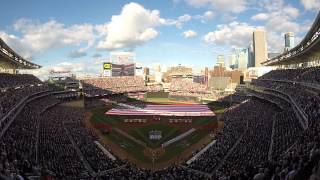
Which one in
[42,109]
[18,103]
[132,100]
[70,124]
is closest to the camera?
[18,103]

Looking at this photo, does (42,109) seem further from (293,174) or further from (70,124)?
(293,174)

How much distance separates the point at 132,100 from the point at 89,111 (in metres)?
22.6

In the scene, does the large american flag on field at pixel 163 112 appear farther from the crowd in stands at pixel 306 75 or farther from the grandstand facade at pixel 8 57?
the grandstand facade at pixel 8 57

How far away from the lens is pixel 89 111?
76500 millimetres

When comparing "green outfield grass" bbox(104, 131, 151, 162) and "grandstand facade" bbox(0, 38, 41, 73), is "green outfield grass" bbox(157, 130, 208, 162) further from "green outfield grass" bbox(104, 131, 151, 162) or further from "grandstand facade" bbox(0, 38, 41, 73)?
"grandstand facade" bbox(0, 38, 41, 73)

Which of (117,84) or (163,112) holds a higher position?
(117,84)

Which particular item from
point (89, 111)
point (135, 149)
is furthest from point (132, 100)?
point (135, 149)

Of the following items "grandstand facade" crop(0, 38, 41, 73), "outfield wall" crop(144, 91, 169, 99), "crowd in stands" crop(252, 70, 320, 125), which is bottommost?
"outfield wall" crop(144, 91, 169, 99)

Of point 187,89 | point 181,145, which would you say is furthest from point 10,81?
point 187,89

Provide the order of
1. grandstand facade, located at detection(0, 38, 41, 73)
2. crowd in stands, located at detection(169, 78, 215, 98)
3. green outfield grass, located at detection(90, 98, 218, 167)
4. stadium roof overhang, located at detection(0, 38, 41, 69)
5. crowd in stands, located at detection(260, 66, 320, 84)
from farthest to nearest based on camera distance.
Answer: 1. crowd in stands, located at detection(169, 78, 215, 98)
2. grandstand facade, located at detection(0, 38, 41, 73)
3. stadium roof overhang, located at detection(0, 38, 41, 69)
4. green outfield grass, located at detection(90, 98, 218, 167)
5. crowd in stands, located at detection(260, 66, 320, 84)

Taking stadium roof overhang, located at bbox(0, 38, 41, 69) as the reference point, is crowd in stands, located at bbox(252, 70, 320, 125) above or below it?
below

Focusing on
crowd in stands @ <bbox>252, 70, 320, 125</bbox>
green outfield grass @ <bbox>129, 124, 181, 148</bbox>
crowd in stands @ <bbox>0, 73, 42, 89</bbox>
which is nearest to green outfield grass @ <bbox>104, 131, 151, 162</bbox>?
green outfield grass @ <bbox>129, 124, 181, 148</bbox>

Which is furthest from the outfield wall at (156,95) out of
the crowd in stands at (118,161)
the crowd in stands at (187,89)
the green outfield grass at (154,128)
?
the crowd in stands at (118,161)

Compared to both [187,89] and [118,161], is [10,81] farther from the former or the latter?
[187,89]
